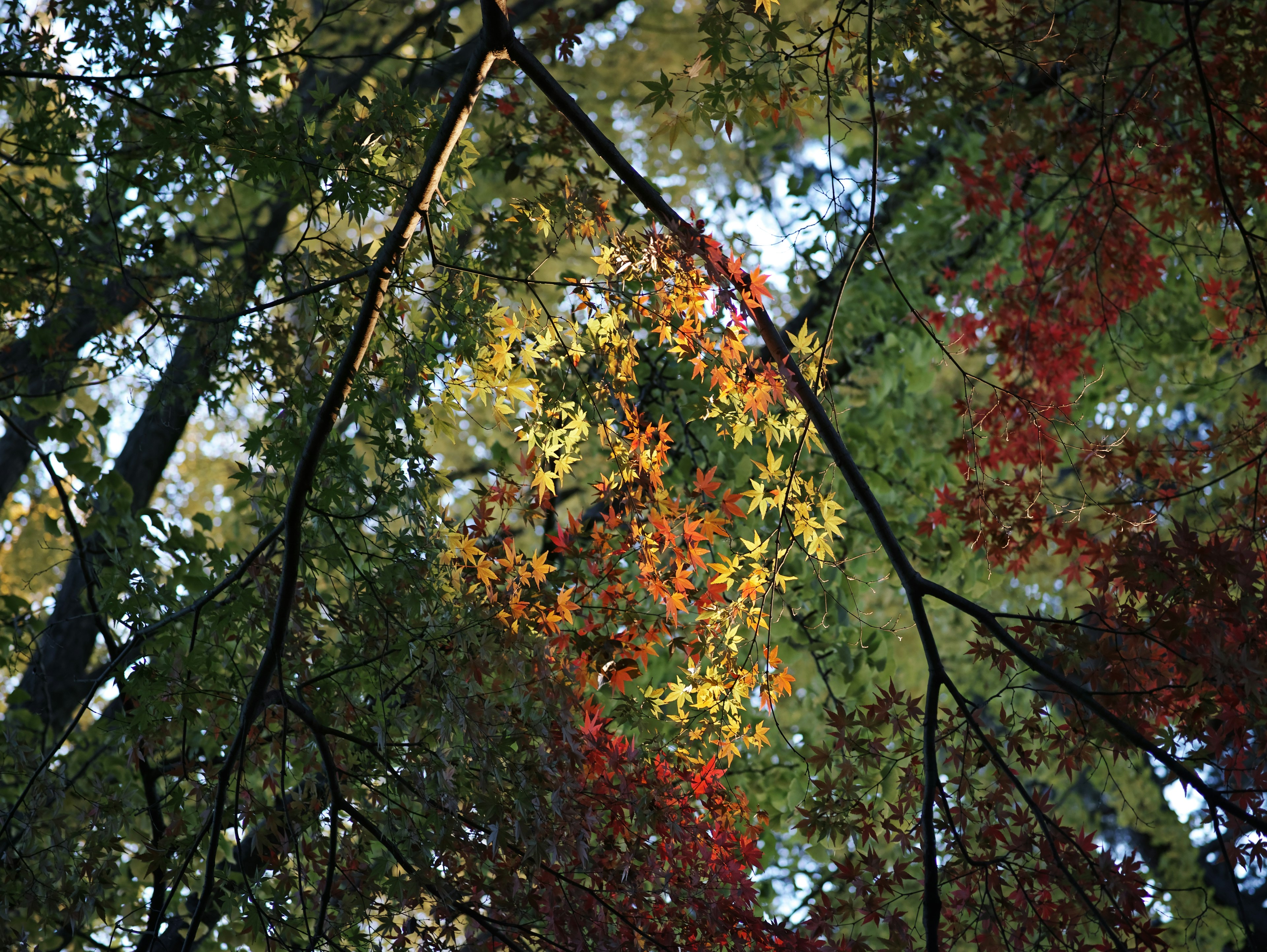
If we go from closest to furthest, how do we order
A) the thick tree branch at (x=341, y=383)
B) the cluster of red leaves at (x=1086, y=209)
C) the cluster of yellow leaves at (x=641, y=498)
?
the thick tree branch at (x=341, y=383)
the cluster of yellow leaves at (x=641, y=498)
the cluster of red leaves at (x=1086, y=209)

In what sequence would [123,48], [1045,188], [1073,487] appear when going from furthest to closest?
[1073,487] → [1045,188] → [123,48]

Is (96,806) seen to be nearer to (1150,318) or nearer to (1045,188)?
(1045,188)

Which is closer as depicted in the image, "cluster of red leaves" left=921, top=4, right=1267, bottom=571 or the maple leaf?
the maple leaf

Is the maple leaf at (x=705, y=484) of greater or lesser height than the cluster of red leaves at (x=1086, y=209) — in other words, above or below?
below

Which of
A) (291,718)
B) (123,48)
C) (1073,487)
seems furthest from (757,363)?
(1073,487)

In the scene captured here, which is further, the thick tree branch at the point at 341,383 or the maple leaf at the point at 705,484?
Answer: the maple leaf at the point at 705,484

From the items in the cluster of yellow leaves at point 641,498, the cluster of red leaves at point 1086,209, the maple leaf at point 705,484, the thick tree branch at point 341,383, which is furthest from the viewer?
the cluster of red leaves at point 1086,209

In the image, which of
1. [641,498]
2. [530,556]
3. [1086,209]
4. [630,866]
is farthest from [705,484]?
[1086,209]

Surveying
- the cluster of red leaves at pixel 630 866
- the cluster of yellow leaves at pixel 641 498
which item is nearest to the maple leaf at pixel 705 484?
the cluster of yellow leaves at pixel 641 498

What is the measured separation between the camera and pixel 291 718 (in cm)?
288

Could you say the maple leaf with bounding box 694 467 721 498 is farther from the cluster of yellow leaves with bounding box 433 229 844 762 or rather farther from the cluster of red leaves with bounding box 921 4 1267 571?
the cluster of red leaves with bounding box 921 4 1267 571

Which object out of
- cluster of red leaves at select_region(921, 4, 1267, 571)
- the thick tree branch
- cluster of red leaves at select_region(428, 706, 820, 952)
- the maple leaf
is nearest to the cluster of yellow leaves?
the maple leaf

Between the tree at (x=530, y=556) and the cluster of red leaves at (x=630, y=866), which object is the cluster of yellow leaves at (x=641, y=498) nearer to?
the tree at (x=530, y=556)

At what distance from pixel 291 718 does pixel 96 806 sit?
1.69 ft
